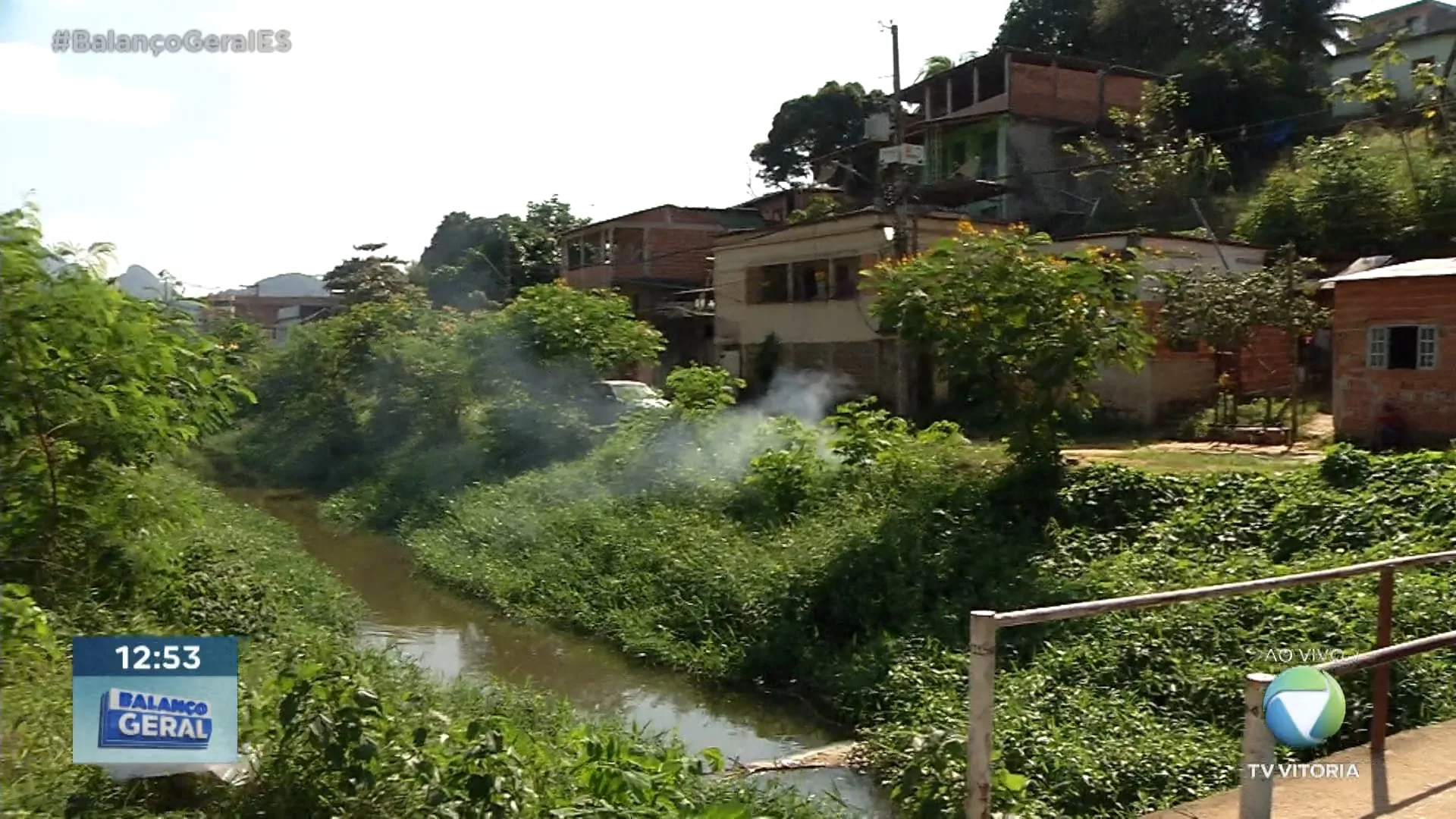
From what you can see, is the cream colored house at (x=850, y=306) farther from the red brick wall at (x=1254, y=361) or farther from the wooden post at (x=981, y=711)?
the wooden post at (x=981, y=711)

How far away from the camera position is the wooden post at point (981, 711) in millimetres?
4527

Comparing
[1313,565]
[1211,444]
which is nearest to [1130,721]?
[1313,565]

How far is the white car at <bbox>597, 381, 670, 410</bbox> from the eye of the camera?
2252 centimetres

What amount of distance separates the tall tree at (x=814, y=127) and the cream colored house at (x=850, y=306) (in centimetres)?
1970

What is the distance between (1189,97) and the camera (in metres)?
36.3

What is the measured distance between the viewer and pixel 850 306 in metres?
26.7

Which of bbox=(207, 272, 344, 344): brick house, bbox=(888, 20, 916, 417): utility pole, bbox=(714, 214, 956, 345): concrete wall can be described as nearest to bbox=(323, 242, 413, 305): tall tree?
bbox=(207, 272, 344, 344): brick house

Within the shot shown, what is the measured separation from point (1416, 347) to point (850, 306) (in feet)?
40.6

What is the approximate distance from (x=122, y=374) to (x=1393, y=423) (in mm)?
16217

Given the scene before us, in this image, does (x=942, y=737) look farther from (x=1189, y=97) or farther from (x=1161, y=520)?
(x=1189, y=97)

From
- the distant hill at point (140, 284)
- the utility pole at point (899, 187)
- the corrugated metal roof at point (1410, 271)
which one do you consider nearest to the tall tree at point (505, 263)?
the utility pole at point (899, 187)

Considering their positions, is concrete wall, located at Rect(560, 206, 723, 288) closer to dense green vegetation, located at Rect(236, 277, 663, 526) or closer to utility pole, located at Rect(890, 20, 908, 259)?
dense green vegetation, located at Rect(236, 277, 663, 526)

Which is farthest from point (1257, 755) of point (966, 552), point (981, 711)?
point (966, 552)

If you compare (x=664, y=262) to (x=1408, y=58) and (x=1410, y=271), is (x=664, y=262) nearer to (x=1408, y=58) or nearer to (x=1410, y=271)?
(x=1408, y=58)
